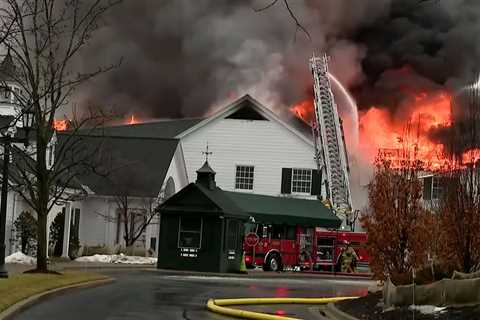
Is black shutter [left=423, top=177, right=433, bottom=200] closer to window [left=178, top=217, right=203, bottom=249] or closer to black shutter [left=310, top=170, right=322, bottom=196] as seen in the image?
window [left=178, top=217, right=203, bottom=249]

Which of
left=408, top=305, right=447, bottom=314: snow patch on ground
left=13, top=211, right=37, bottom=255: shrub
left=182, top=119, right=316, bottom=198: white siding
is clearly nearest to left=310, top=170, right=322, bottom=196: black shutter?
left=182, top=119, right=316, bottom=198: white siding

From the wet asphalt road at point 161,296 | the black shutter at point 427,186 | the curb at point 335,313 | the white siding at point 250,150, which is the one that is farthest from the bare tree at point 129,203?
the curb at point 335,313

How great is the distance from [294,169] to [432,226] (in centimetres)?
2916

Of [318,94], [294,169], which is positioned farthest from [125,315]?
[294,169]

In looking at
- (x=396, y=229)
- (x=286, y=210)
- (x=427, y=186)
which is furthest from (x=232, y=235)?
(x=396, y=229)

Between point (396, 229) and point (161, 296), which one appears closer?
point (396, 229)

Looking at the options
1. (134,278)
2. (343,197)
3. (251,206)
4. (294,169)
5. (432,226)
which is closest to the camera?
(432,226)

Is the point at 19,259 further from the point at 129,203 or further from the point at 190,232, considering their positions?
the point at 129,203

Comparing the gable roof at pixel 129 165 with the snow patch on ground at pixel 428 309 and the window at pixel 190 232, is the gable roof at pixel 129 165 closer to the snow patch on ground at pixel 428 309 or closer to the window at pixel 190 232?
the window at pixel 190 232

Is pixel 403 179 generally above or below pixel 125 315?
above

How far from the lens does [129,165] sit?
1700 inches

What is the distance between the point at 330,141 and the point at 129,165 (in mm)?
10319

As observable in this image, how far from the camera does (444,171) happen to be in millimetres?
19094

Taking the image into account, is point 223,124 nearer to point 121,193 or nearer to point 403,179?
point 121,193
